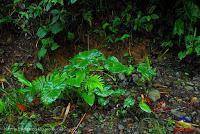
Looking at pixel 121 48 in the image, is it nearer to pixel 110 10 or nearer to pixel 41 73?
pixel 110 10

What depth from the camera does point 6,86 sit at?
340 cm

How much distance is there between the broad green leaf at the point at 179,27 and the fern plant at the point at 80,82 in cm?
74

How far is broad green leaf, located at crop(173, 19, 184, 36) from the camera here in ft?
11.0

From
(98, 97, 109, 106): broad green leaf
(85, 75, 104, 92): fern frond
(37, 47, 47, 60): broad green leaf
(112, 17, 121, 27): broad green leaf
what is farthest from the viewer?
(112, 17, 121, 27): broad green leaf

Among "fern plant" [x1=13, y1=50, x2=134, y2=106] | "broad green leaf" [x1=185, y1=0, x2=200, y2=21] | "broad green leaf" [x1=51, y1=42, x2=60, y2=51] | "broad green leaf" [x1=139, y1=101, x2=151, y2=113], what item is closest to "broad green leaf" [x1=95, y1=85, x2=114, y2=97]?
"fern plant" [x1=13, y1=50, x2=134, y2=106]

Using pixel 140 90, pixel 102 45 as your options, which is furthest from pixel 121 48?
pixel 140 90

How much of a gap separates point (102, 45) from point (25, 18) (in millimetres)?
958

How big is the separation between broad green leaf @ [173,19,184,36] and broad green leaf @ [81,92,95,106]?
120 cm

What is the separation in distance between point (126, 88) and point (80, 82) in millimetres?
654

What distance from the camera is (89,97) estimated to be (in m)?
2.72

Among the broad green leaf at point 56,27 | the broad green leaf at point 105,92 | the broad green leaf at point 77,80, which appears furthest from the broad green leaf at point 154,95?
the broad green leaf at point 56,27

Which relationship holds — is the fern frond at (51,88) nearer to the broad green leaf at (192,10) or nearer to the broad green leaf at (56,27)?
the broad green leaf at (56,27)

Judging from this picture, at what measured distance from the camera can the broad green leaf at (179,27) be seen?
132 inches

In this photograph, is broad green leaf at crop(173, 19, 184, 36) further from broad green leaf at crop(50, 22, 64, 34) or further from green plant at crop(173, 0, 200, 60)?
broad green leaf at crop(50, 22, 64, 34)
